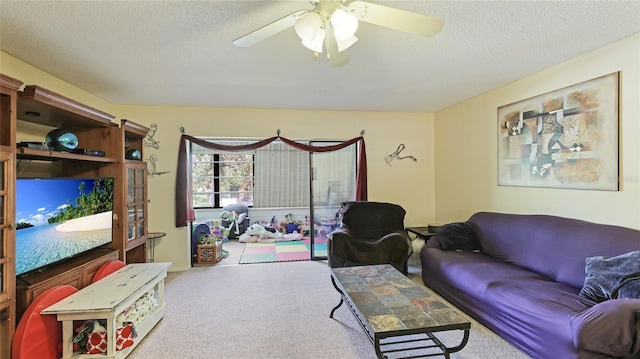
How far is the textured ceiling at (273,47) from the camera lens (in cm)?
181

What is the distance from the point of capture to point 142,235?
3.54 metres

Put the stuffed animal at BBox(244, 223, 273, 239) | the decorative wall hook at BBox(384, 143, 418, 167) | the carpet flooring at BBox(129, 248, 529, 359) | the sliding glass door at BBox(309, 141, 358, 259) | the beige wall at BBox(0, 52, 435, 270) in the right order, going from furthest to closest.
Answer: the stuffed animal at BBox(244, 223, 273, 239) → the decorative wall hook at BBox(384, 143, 418, 167) → the sliding glass door at BBox(309, 141, 358, 259) → the beige wall at BBox(0, 52, 435, 270) → the carpet flooring at BBox(129, 248, 529, 359)

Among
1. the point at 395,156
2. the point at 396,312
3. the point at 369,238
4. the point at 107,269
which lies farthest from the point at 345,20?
the point at 395,156

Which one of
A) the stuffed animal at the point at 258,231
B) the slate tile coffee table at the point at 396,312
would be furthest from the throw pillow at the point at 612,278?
the stuffed animal at the point at 258,231

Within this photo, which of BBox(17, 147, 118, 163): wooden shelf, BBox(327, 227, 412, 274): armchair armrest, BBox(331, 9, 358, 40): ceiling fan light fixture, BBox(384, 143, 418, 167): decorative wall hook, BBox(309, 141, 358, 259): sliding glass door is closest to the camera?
BBox(331, 9, 358, 40): ceiling fan light fixture

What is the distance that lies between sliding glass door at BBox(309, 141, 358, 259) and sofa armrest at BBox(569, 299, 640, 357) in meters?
3.27

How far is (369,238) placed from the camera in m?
4.08

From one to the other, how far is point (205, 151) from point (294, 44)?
478 centimetres

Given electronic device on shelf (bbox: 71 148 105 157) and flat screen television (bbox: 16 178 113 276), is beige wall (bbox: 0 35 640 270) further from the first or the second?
flat screen television (bbox: 16 178 113 276)

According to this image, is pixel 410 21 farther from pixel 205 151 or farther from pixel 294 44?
pixel 205 151

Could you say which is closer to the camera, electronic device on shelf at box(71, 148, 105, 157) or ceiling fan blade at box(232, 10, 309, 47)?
ceiling fan blade at box(232, 10, 309, 47)

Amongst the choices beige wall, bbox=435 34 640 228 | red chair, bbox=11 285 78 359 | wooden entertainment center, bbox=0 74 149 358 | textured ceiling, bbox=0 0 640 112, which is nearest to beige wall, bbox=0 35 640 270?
beige wall, bbox=435 34 640 228

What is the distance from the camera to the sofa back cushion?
221 centimetres

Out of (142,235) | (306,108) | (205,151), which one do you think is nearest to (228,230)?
(205,151)
